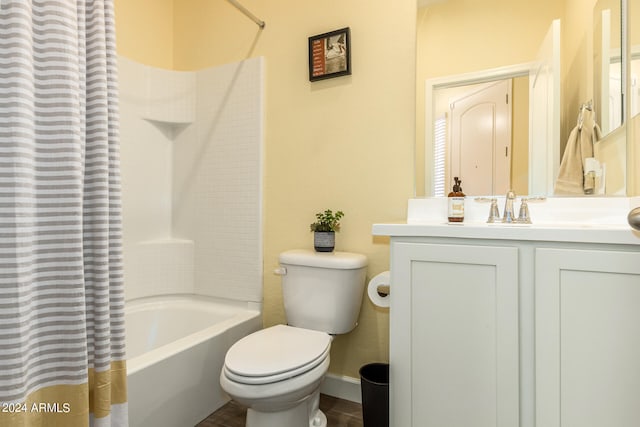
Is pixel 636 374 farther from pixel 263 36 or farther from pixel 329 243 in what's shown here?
pixel 263 36

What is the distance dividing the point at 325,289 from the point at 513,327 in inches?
31.7

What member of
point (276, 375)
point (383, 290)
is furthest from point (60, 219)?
point (383, 290)

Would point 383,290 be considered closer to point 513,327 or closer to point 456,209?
point 456,209

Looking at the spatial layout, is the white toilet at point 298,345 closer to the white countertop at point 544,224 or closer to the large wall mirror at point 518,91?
the white countertop at point 544,224

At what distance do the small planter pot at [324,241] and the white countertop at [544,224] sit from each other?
38 centimetres

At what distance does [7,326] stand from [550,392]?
1.37m

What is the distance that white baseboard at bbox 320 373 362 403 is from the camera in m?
1.75

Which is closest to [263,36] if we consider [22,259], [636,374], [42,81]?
[42,81]

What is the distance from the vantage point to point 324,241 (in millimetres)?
1698

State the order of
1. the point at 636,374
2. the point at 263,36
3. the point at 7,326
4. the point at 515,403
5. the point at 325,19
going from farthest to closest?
the point at 263,36 < the point at 325,19 < the point at 515,403 < the point at 636,374 < the point at 7,326

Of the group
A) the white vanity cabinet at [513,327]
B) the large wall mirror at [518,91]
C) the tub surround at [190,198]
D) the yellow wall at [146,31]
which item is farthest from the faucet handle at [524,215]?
the yellow wall at [146,31]

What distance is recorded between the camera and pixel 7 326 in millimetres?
785

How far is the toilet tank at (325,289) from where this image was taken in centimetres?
159

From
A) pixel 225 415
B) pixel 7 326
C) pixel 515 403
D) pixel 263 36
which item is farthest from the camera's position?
pixel 263 36
